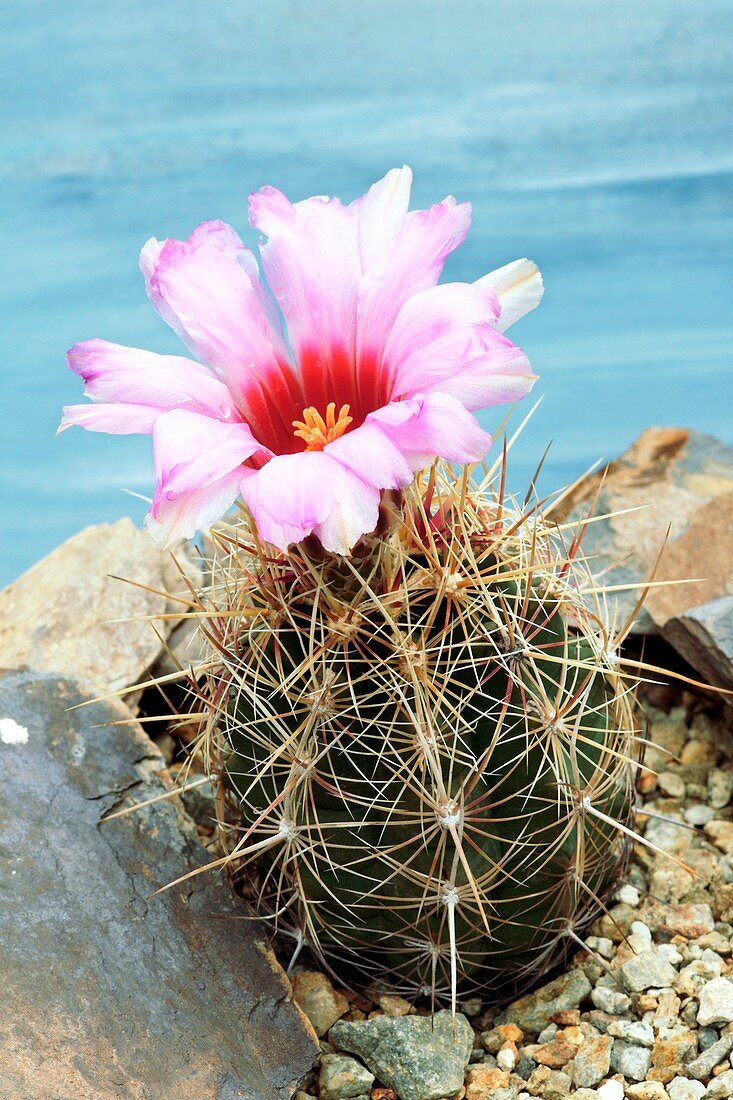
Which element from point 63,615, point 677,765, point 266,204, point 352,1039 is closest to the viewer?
point 266,204

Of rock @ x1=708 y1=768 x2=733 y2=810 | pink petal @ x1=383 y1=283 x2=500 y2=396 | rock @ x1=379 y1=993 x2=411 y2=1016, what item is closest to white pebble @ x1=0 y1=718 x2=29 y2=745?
rock @ x1=379 y1=993 x2=411 y2=1016

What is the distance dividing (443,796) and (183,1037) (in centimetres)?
49

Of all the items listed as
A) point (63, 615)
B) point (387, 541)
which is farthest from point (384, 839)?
point (63, 615)

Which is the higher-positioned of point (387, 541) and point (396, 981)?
point (387, 541)

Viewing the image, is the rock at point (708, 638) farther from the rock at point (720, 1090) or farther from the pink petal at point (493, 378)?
the pink petal at point (493, 378)

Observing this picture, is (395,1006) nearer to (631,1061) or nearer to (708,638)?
(631,1061)

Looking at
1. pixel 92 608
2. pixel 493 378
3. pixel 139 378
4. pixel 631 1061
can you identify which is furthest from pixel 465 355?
pixel 92 608

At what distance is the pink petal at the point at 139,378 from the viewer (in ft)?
4.99

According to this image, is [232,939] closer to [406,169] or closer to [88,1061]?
[88,1061]

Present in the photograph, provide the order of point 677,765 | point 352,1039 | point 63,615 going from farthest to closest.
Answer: point 63,615 < point 677,765 < point 352,1039

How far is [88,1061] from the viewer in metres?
1.66

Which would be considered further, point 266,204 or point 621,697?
point 621,697

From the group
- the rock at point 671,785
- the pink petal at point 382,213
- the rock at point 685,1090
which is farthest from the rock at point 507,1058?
the pink petal at point 382,213

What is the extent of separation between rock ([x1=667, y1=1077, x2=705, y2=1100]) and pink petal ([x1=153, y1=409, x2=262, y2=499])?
1.10 m
